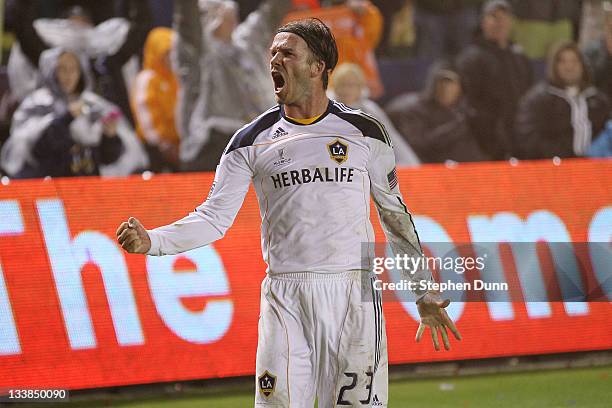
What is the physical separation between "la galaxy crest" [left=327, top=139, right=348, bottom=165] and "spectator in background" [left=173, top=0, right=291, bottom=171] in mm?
6043

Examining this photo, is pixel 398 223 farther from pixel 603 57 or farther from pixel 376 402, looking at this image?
pixel 603 57

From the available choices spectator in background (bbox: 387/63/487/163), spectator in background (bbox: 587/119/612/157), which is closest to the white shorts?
spectator in background (bbox: 387/63/487/163)

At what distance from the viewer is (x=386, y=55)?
11.6m

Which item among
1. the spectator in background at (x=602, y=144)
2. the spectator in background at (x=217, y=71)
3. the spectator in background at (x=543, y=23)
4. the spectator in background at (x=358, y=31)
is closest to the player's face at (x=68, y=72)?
the spectator in background at (x=217, y=71)

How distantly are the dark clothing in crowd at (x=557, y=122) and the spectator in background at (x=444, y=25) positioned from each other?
0.99 metres

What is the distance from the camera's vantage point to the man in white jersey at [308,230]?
4.89 meters

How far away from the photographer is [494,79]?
39.2 feet

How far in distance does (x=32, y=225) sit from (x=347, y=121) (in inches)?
146

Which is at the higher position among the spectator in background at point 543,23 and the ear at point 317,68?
the spectator in background at point 543,23

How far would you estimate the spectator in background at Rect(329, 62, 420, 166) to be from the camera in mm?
10969

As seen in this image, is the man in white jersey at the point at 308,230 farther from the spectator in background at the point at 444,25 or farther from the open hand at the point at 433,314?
the spectator in background at the point at 444,25

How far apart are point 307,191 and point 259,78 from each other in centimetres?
648

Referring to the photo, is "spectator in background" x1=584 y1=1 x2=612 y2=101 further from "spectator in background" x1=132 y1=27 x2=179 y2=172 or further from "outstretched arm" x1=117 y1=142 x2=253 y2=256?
"outstretched arm" x1=117 y1=142 x2=253 y2=256

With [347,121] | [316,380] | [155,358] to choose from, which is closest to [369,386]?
[316,380]
